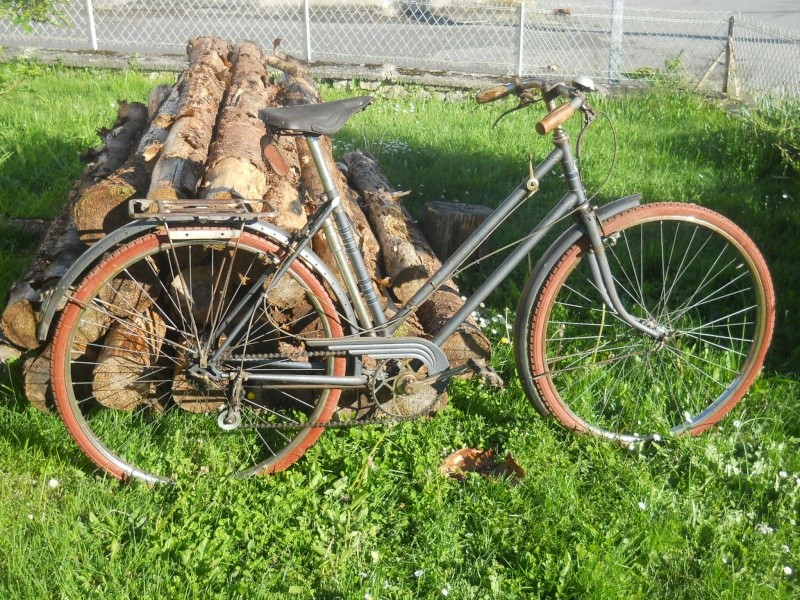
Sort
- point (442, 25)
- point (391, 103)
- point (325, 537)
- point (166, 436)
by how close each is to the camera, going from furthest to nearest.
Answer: point (442, 25), point (391, 103), point (166, 436), point (325, 537)

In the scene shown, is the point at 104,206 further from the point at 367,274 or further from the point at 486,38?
the point at 486,38

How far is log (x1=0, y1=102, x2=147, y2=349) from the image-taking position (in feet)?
12.9

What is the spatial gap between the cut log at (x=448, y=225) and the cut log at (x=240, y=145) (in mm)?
1219

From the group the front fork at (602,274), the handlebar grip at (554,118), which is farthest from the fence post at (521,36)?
the handlebar grip at (554,118)

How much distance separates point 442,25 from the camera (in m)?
14.3

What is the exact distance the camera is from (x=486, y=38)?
13.3m

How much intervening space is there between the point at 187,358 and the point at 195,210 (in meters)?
0.63

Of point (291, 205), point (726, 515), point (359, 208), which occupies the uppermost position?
point (291, 205)

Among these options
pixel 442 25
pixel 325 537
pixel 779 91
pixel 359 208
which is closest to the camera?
pixel 325 537

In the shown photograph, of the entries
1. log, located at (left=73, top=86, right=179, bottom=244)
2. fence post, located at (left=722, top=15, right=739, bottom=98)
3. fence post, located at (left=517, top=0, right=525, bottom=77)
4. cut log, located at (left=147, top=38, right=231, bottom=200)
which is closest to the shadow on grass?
cut log, located at (left=147, top=38, right=231, bottom=200)

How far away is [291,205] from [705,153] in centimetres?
470

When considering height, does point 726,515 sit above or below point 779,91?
below

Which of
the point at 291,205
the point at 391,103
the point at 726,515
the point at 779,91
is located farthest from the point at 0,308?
the point at 779,91

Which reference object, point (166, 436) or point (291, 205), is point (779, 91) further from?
point (166, 436)
